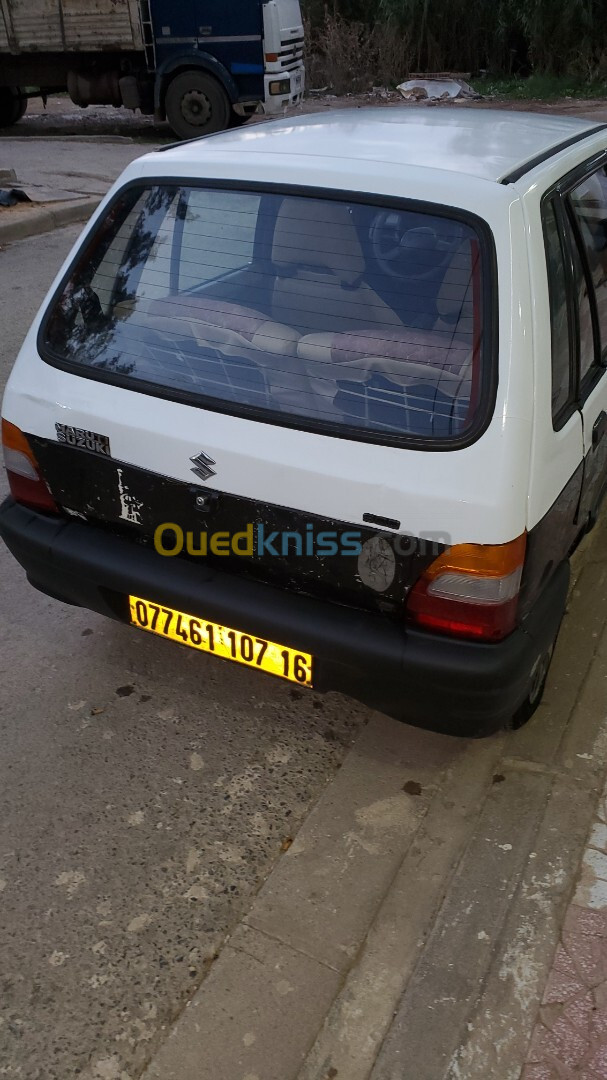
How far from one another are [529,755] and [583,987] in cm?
→ 81

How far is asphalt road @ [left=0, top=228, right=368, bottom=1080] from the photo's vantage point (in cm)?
205

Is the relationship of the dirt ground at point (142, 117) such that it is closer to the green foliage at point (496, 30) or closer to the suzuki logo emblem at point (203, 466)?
the green foliage at point (496, 30)

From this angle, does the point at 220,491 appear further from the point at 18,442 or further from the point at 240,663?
the point at 18,442

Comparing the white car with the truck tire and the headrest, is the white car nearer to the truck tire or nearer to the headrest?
the headrest

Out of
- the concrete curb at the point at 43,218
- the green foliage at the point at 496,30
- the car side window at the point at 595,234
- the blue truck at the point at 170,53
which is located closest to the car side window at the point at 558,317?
the car side window at the point at 595,234

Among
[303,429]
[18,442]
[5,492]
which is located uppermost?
[303,429]

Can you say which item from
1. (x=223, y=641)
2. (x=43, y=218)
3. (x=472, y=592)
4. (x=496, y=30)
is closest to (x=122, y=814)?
(x=223, y=641)

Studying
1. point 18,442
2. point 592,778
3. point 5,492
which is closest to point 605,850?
point 592,778

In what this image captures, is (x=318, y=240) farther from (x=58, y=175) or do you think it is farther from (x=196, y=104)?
(x=196, y=104)

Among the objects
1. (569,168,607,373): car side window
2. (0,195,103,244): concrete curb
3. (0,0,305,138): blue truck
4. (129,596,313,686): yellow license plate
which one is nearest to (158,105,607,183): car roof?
(569,168,607,373): car side window

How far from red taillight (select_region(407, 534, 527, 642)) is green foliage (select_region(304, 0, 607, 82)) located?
2060 cm

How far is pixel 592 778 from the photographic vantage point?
269cm

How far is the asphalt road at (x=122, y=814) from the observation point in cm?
205

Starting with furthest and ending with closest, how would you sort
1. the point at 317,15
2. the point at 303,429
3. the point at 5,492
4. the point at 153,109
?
the point at 317,15 < the point at 153,109 < the point at 5,492 < the point at 303,429
